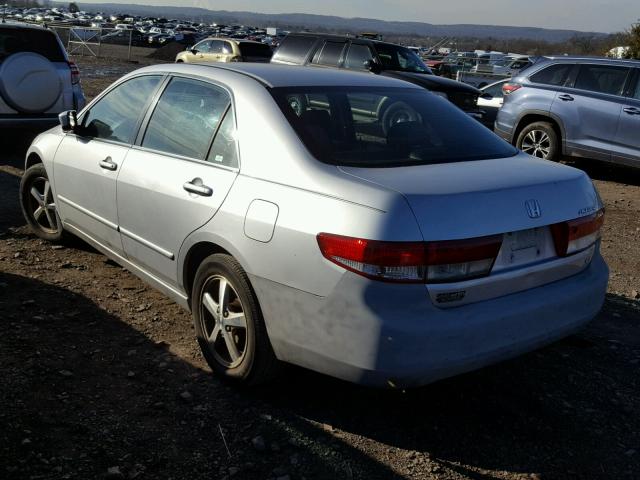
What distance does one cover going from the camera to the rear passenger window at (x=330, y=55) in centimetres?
1419

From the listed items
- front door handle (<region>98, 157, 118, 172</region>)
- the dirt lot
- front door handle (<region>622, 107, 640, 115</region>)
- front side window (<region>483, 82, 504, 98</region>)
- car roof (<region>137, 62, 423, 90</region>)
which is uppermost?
car roof (<region>137, 62, 423, 90</region>)

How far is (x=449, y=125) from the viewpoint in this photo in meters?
4.02

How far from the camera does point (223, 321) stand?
141 inches

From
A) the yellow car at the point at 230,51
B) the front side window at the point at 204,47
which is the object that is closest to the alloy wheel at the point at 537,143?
the yellow car at the point at 230,51

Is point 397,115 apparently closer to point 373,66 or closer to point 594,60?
point 594,60

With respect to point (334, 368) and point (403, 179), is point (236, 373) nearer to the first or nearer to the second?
point (334, 368)

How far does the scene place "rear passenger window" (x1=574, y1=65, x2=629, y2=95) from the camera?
9758 mm

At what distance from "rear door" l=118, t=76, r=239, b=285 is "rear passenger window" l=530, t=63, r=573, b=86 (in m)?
7.74

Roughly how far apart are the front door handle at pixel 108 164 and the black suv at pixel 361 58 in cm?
971

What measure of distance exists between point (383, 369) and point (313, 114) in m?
1.44

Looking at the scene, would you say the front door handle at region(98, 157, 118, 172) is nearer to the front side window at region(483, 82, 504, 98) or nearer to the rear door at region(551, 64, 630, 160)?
the rear door at region(551, 64, 630, 160)

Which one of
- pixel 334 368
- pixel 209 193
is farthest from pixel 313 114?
pixel 334 368

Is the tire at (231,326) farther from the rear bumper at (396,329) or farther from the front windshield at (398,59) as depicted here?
the front windshield at (398,59)

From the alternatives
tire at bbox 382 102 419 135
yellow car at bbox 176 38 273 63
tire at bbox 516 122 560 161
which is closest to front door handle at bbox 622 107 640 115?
tire at bbox 516 122 560 161
